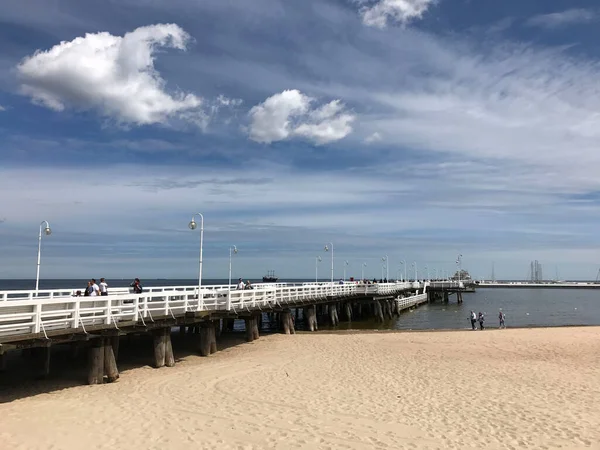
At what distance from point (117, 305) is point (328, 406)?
8742 millimetres

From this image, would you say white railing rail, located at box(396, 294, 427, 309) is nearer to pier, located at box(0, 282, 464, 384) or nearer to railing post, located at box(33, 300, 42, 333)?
pier, located at box(0, 282, 464, 384)

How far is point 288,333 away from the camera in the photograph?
28.1 meters

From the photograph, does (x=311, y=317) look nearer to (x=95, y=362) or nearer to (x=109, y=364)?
(x=109, y=364)

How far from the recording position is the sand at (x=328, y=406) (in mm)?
9031

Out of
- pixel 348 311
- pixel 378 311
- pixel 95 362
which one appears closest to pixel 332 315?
pixel 348 311

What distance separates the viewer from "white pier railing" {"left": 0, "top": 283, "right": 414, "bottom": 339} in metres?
12.3

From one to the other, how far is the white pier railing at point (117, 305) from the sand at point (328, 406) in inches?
69.3

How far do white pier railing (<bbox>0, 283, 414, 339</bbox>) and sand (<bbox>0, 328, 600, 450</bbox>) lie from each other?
1761mm

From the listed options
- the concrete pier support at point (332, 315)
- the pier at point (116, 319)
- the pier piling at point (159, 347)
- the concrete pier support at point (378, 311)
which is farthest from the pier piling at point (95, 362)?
the concrete pier support at point (378, 311)

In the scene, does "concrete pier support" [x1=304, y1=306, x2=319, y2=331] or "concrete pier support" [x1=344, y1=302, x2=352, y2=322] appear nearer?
"concrete pier support" [x1=304, y1=306, x2=319, y2=331]

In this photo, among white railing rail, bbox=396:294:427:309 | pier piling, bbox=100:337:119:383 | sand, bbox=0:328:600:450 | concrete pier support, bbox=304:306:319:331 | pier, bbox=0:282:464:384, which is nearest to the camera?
sand, bbox=0:328:600:450

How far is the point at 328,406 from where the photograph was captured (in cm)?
1127

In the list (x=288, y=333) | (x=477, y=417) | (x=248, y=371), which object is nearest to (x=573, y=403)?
(x=477, y=417)

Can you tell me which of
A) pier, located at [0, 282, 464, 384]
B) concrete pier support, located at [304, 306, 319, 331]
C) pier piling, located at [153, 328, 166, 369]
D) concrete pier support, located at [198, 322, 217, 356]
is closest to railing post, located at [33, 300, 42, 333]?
pier, located at [0, 282, 464, 384]
